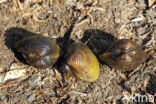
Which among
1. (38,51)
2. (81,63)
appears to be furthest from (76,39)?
(38,51)

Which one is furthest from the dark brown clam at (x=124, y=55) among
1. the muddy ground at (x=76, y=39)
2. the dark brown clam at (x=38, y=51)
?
the dark brown clam at (x=38, y=51)

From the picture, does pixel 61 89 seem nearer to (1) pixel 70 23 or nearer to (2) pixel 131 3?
(1) pixel 70 23

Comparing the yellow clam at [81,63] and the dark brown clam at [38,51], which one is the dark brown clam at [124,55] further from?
the dark brown clam at [38,51]

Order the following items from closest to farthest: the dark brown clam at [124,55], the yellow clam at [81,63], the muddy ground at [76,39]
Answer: the yellow clam at [81,63] < the dark brown clam at [124,55] < the muddy ground at [76,39]

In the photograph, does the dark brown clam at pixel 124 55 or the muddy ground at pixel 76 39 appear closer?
the dark brown clam at pixel 124 55

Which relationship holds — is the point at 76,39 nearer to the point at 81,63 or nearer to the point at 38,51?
the point at 81,63

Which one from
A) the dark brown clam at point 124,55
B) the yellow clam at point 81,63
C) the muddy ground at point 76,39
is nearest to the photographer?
the yellow clam at point 81,63

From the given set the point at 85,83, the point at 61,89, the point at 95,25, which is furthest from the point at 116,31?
the point at 61,89
